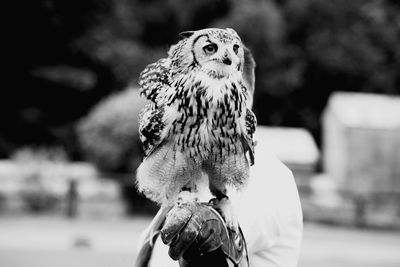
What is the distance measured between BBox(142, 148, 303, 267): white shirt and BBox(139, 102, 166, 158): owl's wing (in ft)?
Result: 1.55

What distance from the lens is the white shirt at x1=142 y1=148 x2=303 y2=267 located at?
222 centimetres

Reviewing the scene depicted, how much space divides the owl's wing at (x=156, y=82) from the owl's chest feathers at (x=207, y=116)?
111mm

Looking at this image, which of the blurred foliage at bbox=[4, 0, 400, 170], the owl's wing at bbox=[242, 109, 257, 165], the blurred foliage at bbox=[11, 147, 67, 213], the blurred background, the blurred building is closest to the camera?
the owl's wing at bbox=[242, 109, 257, 165]

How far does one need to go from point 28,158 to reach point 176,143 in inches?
388

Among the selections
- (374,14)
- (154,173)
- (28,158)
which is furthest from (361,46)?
(154,173)

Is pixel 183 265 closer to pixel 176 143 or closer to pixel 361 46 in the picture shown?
pixel 176 143

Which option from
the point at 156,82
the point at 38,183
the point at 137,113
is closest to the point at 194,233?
the point at 156,82

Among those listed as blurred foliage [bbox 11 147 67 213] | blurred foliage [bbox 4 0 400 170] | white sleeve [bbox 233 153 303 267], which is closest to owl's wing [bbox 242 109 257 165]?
white sleeve [bbox 233 153 303 267]

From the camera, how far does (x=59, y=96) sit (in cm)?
1641

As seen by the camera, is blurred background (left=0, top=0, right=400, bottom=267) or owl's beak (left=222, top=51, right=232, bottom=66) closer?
owl's beak (left=222, top=51, right=232, bottom=66)

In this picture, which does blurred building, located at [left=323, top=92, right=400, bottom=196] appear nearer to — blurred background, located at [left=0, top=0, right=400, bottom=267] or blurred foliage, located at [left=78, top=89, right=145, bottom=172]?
blurred background, located at [left=0, top=0, right=400, bottom=267]

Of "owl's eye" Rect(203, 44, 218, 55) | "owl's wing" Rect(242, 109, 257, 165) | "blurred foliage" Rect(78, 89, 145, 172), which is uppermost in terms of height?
"owl's eye" Rect(203, 44, 218, 55)

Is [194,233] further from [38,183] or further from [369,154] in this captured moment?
[369,154]

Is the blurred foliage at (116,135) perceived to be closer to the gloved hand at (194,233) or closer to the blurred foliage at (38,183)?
the blurred foliage at (38,183)
